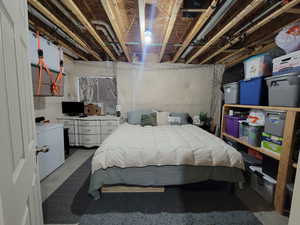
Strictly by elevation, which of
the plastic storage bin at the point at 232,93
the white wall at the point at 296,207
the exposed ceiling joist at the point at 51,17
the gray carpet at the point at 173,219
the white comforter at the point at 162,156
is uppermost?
the exposed ceiling joist at the point at 51,17

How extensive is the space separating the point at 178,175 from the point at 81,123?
252 cm

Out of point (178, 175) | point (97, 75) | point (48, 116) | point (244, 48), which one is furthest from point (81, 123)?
point (244, 48)

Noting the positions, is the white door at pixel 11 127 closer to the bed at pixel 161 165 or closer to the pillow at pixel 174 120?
the bed at pixel 161 165

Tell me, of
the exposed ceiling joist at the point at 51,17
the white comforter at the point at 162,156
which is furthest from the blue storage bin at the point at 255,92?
the exposed ceiling joist at the point at 51,17

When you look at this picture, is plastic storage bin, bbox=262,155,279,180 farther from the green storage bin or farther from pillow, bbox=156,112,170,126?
pillow, bbox=156,112,170,126

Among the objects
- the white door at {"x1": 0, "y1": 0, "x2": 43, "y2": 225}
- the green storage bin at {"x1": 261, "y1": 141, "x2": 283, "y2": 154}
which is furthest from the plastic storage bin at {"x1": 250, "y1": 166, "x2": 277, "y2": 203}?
the white door at {"x1": 0, "y1": 0, "x2": 43, "y2": 225}

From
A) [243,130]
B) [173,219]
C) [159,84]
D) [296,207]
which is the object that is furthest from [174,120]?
[296,207]

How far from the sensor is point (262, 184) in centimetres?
176

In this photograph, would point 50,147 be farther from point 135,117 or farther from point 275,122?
point 275,122

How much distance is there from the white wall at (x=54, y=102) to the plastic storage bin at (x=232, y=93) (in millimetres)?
3485

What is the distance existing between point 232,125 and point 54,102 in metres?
3.59

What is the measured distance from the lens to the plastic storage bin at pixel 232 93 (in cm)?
240

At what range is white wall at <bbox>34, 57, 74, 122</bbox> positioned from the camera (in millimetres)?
2609

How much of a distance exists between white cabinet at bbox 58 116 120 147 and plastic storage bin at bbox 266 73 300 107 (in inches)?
111
